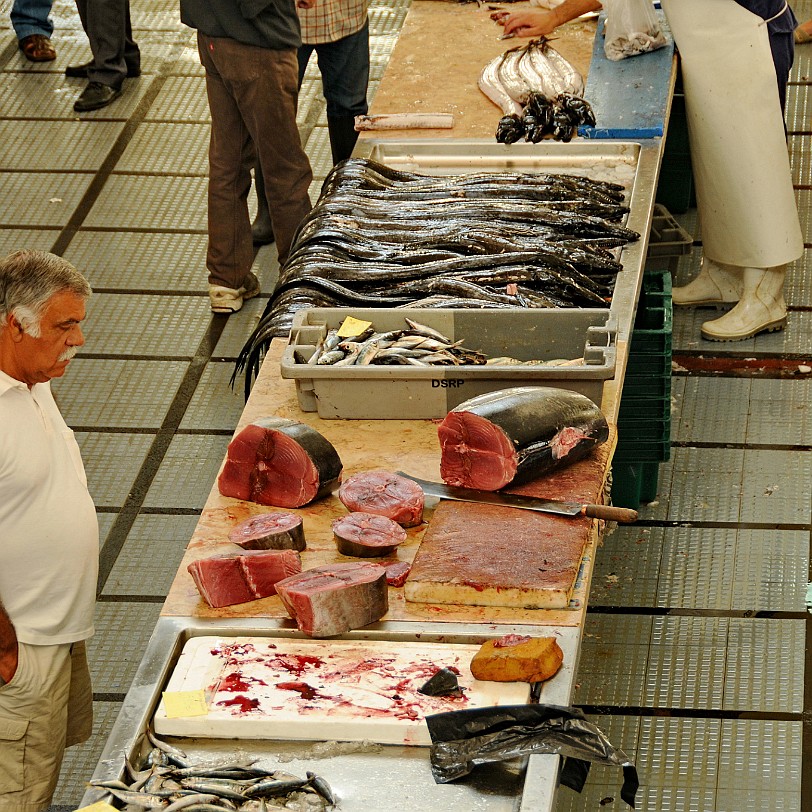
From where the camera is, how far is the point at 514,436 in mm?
3332

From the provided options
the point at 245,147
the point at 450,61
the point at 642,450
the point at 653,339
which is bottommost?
the point at 642,450

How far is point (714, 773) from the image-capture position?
162 inches

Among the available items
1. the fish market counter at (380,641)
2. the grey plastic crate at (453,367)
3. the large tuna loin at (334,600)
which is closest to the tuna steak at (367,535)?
the fish market counter at (380,641)

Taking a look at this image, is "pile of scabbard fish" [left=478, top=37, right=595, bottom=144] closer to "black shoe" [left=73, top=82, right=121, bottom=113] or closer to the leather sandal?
"black shoe" [left=73, top=82, right=121, bottom=113]

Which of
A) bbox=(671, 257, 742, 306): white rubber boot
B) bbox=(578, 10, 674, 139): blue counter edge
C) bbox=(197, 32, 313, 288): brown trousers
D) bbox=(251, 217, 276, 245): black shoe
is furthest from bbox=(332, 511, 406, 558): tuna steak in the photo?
bbox=(251, 217, 276, 245): black shoe

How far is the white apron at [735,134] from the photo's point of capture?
595cm

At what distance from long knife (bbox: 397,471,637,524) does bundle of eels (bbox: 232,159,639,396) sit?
0.94 meters

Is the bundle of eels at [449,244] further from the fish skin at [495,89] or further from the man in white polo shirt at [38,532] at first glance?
the man in white polo shirt at [38,532]

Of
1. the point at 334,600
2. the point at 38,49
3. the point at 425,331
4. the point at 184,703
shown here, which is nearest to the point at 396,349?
the point at 425,331

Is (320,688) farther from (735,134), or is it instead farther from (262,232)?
(262,232)

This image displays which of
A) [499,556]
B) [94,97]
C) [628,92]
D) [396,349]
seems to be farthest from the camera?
[94,97]

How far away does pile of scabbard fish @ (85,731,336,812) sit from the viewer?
2502 millimetres

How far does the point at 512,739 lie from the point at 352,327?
166 centimetres

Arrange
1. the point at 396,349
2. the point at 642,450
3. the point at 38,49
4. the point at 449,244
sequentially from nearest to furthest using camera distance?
the point at 396,349 → the point at 449,244 → the point at 642,450 → the point at 38,49
